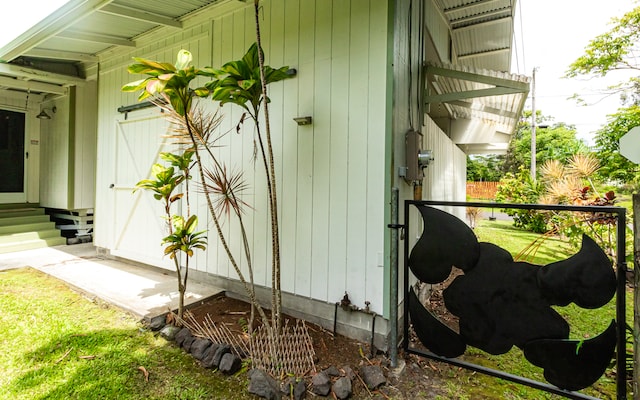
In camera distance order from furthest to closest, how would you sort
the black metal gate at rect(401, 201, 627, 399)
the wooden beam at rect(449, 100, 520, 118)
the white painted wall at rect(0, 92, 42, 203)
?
the white painted wall at rect(0, 92, 42, 203) → the wooden beam at rect(449, 100, 520, 118) → the black metal gate at rect(401, 201, 627, 399)

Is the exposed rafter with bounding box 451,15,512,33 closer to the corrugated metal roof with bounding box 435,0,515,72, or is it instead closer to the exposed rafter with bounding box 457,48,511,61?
the corrugated metal roof with bounding box 435,0,515,72

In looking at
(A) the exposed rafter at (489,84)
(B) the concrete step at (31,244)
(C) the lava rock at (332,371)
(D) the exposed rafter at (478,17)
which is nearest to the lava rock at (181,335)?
(C) the lava rock at (332,371)

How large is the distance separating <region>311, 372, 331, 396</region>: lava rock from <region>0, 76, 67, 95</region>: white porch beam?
7.19 meters

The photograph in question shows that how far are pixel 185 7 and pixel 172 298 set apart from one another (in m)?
3.46

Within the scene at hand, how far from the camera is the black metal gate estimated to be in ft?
5.32

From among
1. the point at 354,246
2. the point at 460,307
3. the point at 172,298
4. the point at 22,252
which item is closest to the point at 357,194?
the point at 354,246

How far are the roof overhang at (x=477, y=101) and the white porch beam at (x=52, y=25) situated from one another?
3.69 meters

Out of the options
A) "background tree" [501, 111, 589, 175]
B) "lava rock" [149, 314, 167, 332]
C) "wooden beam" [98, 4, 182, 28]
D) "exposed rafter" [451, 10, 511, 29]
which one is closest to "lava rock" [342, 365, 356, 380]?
"lava rock" [149, 314, 167, 332]

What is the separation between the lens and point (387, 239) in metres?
2.57

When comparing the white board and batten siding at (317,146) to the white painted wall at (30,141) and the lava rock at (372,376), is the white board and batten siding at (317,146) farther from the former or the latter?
the white painted wall at (30,141)

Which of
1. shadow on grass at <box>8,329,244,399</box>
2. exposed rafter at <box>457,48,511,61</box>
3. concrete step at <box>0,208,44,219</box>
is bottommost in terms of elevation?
shadow on grass at <box>8,329,244,399</box>

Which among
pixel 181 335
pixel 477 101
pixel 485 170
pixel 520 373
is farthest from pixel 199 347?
pixel 485 170

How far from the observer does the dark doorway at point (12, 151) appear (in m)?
6.24

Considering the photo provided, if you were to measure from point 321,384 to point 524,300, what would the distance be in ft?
4.55
